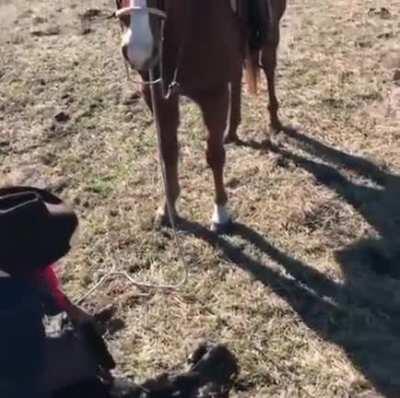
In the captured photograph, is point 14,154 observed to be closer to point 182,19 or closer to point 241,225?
point 241,225

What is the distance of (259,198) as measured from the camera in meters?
4.85

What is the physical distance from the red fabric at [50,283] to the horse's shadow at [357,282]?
1.40 meters

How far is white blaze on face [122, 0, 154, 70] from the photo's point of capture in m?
3.38

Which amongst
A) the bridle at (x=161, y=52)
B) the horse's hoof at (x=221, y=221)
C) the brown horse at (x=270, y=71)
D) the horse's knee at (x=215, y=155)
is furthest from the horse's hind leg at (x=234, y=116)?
the bridle at (x=161, y=52)

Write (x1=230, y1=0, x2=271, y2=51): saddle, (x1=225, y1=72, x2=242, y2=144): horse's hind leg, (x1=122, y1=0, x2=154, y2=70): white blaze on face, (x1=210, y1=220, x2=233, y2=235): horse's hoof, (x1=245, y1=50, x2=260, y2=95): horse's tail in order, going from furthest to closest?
(x1=225, y1=72, x2=242, y2=144): horse's hind leg, (x1=245, y1=50, x2=260, y2=95): horse's tail, (x1=210, y1=220, x2=233, y2=235): horse's hoof, (x1=230, y1=0, x2=271, y2=51): saddle, (x1=122, y1=0, x2=154, y2=70): white blaze on face

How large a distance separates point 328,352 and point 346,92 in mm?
2629

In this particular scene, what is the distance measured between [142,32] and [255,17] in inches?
40.0

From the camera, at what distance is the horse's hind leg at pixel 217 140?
4168mm

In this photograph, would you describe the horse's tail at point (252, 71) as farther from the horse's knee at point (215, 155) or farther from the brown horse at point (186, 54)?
the horse's knee at point (215, 155)

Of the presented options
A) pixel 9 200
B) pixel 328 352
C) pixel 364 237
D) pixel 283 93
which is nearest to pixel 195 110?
pixel 283 93

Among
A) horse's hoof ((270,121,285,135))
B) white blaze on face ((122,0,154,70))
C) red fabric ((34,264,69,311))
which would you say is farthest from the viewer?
horse's hoof ((270,121,285,135))

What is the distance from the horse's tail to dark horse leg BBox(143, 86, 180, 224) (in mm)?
789

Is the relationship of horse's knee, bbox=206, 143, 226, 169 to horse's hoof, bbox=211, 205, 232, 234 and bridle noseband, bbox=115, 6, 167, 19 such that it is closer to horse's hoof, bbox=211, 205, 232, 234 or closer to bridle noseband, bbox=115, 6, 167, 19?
horse's hoof, bbox=211, 205, 232, 234

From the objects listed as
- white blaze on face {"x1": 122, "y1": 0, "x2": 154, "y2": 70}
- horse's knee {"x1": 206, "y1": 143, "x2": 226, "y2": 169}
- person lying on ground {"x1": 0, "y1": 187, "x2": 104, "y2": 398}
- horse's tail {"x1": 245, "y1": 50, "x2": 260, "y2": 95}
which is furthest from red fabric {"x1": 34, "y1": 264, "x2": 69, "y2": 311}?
horse's tail {"x1": 245, "y1": 50, "x2": 260, "y2": 95}
